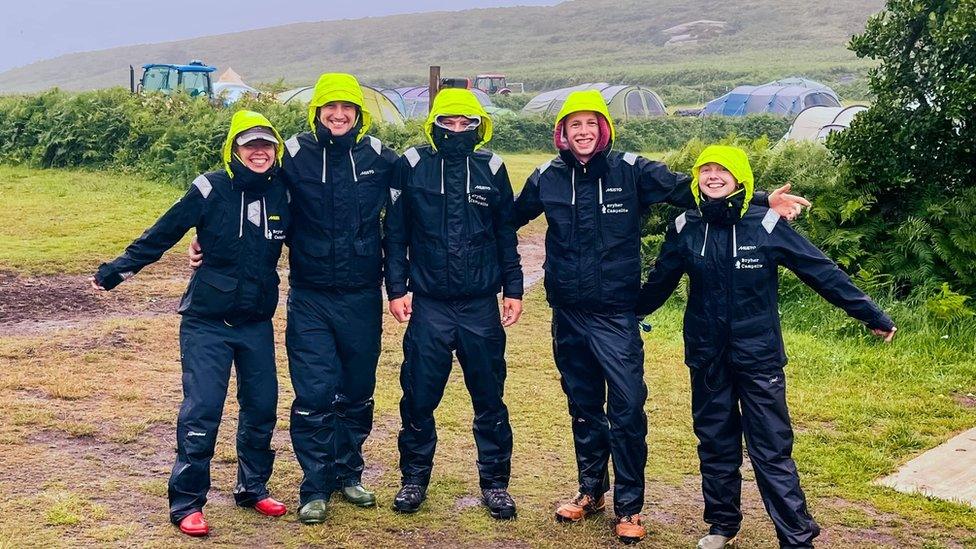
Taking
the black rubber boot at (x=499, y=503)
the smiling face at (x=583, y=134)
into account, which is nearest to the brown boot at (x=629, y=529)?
the black rubber boot at (x=499, y=503)

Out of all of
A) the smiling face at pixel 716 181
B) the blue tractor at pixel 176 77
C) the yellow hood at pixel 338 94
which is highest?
the blue tractor at pixel 176 77

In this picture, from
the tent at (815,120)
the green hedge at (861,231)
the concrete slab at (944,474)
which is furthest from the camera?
the tent at (815,120)

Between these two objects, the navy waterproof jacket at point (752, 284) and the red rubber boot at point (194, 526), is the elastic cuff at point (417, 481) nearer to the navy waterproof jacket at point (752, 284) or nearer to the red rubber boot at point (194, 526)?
the red rubber boot at point (194, 526)

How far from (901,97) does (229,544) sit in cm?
754

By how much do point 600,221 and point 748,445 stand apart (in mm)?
1355

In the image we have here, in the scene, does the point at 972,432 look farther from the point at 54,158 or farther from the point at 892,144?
the point at 54,158

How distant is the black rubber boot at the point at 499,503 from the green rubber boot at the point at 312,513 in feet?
2.98

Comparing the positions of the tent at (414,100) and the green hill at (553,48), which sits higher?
the green hill at (553,48)

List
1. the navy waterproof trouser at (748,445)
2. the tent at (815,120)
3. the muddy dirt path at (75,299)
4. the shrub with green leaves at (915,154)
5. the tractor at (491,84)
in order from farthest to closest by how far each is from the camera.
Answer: the tractor at (491,84), the tent at (815,120), the muddy dirt path at (75,299), the shrub with green leaves at (915,154), the navy waterproof trouser at (748,445)

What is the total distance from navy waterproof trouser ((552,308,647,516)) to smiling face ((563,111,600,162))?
84 cm

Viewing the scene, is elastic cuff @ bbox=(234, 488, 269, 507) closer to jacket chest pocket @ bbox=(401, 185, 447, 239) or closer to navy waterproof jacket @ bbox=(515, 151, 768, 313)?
jacket chest pocket @ bbox=(401, 185, 447, 239)

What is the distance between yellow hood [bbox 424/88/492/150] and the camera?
580 cm

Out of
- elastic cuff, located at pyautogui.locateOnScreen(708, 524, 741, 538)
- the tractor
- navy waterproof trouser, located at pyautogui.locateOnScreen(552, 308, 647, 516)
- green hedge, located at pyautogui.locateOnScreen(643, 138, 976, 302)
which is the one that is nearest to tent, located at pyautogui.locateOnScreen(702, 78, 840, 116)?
the tractor

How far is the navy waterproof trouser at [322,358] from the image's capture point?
5.74 meters
